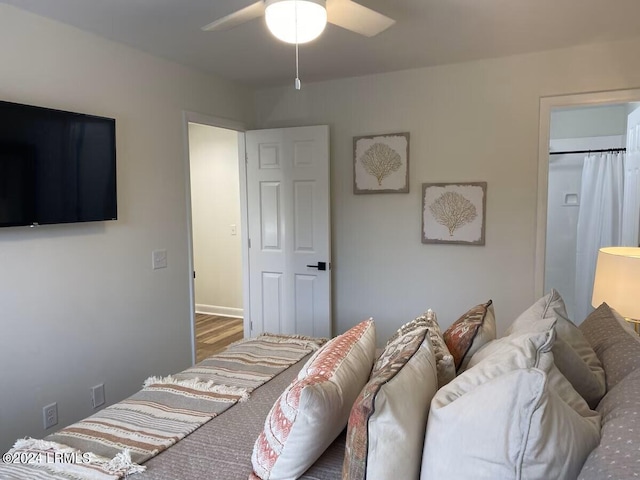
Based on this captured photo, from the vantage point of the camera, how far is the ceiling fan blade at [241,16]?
71.8 inches

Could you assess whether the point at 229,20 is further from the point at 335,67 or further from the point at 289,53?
the point at 335,67

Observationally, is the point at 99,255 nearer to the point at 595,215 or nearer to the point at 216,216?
the point at 216,216

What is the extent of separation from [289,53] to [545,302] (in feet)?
7.42

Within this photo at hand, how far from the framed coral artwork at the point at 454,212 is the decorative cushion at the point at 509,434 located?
2434 millimetres

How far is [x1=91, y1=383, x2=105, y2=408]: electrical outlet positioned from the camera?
2.78m

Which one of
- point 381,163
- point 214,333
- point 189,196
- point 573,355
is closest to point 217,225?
point 214,333

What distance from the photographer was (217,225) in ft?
18.5

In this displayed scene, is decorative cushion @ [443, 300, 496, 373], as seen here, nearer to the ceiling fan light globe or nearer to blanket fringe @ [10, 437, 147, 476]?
blanket fringe @ [10, 437, 147, 476]

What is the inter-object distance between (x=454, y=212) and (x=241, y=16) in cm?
217

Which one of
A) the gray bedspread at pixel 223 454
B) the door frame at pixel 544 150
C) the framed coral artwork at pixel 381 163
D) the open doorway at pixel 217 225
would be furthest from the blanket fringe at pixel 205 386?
the open doorway at pixel 217 225

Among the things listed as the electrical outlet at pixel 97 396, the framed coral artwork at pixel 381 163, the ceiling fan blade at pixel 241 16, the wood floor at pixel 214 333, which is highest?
the ceiling fan blade at pixel 241 16

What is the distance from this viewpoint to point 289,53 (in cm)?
309

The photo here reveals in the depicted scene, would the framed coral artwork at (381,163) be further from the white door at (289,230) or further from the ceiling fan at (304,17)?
the ceiling fan at (304,17)

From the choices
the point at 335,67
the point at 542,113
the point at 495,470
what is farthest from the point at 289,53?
the point at 495,470
